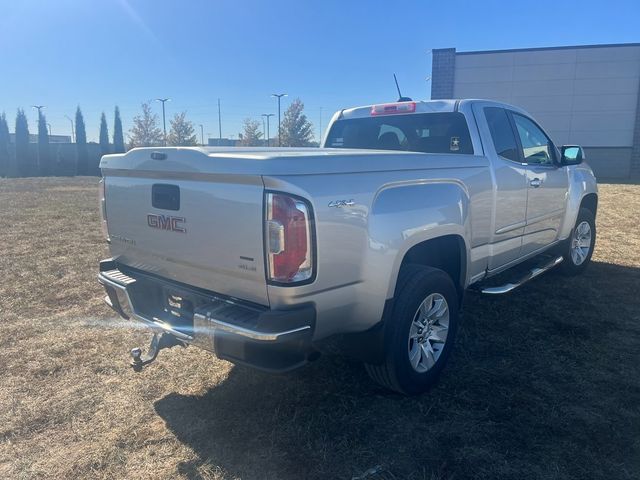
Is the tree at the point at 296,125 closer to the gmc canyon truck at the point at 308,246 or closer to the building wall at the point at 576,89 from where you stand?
the building wall at the point at 576,89

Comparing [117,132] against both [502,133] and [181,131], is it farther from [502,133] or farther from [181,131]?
[502,133]

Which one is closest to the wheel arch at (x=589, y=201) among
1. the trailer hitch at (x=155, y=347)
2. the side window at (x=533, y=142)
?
the side window at (x=533, y=142)

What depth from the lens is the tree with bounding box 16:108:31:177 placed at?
131ft

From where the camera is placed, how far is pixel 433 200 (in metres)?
3.23

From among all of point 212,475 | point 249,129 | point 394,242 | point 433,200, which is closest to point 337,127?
point 433,200

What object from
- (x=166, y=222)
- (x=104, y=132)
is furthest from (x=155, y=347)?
(x=104, y=132)

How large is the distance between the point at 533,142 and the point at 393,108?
4.94ft

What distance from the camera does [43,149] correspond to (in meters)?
41.1

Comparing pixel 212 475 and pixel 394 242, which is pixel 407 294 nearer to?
pixel 394 242

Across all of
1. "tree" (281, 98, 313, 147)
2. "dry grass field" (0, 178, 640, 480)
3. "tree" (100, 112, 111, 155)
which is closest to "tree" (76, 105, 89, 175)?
"tree" (100, 112, 111, 155)

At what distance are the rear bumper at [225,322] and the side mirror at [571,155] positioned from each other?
13.0 ft

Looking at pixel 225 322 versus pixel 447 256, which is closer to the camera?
pixel 225 322

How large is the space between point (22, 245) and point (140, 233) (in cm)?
632

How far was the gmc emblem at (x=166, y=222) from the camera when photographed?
113 inches
